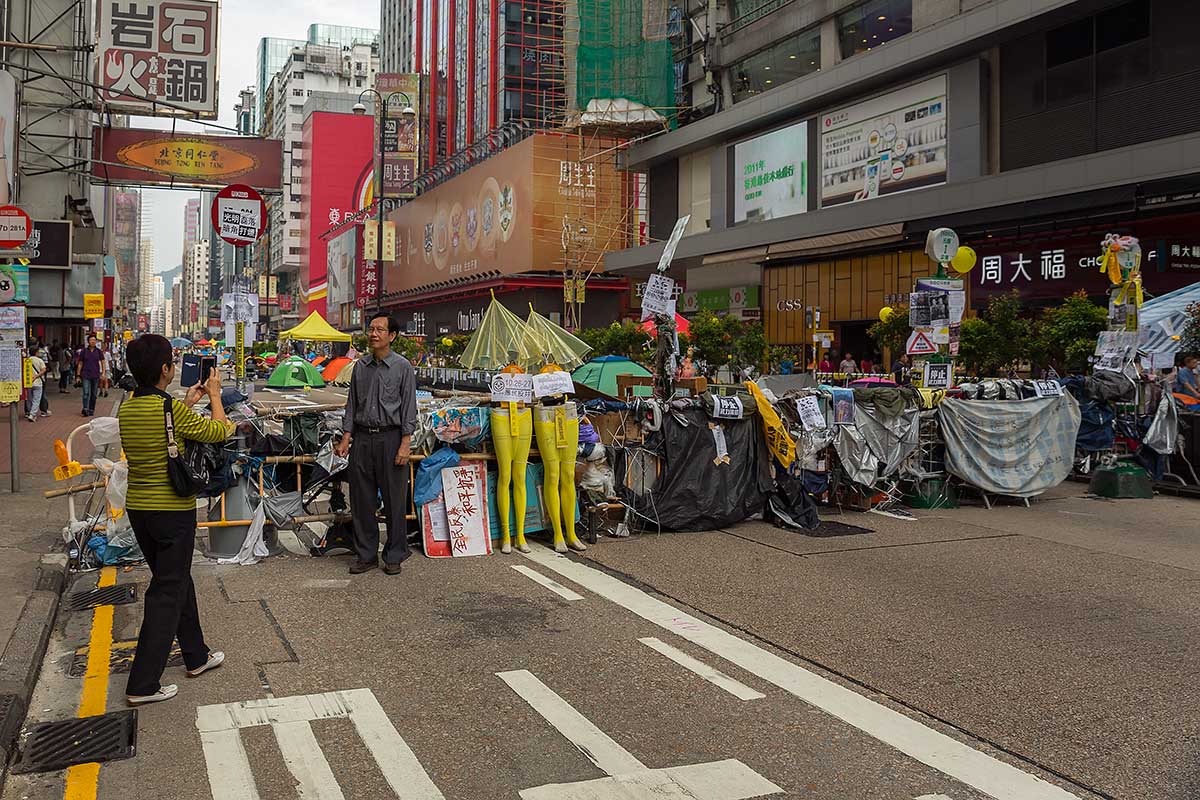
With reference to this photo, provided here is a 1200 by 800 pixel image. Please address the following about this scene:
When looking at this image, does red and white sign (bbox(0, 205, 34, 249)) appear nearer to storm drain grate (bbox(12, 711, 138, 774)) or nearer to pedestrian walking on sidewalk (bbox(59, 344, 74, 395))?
storm drain grate (bbox(12, 711, 138, 774))

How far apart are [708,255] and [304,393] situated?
16326mm

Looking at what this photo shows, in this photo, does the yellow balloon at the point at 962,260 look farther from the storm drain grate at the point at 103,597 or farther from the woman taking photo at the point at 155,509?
the woman taking photo at the point at 155,509

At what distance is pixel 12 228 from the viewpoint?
12328 mm

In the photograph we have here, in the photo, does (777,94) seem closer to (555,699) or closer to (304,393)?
(304,393)

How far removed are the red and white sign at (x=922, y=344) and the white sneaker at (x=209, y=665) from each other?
10483mm

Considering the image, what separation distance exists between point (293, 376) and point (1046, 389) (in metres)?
31.9

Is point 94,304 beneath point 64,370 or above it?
above

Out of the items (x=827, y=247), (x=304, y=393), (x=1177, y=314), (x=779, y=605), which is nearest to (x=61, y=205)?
(x=304, y=393)

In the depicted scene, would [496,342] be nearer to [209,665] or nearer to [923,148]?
[923,148]

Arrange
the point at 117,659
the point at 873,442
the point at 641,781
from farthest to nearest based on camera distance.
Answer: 1. the point at 873,442
2. the point at 117,659
3. the point at 641,781

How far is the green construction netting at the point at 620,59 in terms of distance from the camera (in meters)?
43.7

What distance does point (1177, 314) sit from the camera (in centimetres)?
1803

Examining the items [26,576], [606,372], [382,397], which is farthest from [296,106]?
[26,576]

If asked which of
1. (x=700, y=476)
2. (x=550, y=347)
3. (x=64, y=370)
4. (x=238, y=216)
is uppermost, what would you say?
(x=238, y=216)
